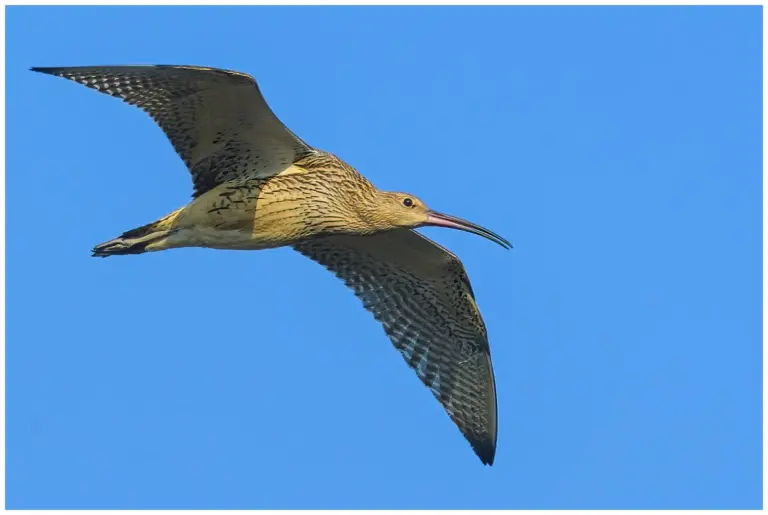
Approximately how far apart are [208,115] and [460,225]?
118 inches

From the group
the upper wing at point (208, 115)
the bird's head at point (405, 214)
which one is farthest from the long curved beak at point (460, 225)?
the upper wing at point (208, 115)

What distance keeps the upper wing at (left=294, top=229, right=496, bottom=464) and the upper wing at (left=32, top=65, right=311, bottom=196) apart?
2.30 meters

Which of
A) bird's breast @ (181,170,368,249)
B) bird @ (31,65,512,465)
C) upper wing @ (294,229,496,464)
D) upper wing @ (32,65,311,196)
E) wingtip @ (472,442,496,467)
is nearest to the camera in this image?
upper wing @ (32,65,311,196)

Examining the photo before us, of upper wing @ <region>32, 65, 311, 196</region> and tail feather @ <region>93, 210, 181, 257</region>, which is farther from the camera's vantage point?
tail feather @ <region>93, 210, 181, 257</region>

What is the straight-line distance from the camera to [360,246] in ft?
61.2

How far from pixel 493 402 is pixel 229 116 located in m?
5.27

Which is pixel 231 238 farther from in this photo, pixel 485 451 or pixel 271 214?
pixel 485 451

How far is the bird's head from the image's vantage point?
16719mm

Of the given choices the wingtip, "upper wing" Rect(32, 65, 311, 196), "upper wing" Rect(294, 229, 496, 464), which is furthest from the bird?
the wingtip

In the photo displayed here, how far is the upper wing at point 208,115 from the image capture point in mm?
15742

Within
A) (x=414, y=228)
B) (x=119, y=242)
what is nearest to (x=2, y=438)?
(x=119, y=242)

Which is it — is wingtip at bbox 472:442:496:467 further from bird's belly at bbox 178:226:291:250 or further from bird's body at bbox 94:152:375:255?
bird's belly at bbox 178:226:291:250

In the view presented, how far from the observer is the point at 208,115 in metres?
16.3

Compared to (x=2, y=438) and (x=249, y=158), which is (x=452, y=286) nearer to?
(x=249, y=158)
